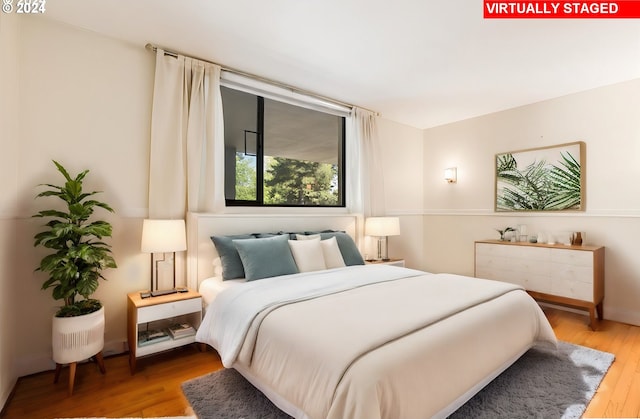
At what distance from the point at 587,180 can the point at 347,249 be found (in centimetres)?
292

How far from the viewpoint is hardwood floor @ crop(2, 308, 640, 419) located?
6.05 feet

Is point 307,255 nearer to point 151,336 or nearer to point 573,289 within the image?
point 151,336

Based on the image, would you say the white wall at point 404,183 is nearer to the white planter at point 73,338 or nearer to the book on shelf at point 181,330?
the book on shelf at point 181,330

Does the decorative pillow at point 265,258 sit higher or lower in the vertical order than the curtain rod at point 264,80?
lower

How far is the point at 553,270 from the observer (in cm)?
340

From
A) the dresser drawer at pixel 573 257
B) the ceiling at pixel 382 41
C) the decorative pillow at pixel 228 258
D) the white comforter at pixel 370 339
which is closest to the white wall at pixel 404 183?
the ceiling at pixel 382 41

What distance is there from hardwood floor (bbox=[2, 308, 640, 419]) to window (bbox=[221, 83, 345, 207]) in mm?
1628

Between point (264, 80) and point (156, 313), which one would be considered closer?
point (156, 313)

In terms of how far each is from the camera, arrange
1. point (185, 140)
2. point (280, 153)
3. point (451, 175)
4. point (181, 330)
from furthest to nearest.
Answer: point (451, 175)
point (280, 153)
point (185, 140)
point (181, 330)

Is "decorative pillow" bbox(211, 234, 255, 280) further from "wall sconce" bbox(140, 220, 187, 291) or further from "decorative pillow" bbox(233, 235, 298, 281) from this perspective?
"wall sconce" bbox(140, 220, 187, 291)

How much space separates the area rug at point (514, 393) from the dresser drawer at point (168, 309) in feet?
1.70

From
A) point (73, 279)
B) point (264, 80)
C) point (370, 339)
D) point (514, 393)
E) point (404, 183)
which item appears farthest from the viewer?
point (404, 183)

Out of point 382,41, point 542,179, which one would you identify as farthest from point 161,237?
point 542,179

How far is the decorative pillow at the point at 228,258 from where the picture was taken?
8.78 feet
